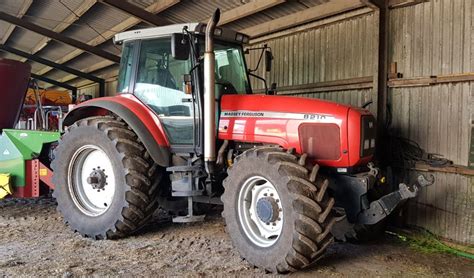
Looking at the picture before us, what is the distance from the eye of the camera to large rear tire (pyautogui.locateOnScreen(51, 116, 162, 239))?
442cm

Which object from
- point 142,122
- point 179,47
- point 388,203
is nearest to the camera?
point 388,203

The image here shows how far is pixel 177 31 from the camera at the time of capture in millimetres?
4438

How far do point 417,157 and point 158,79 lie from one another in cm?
312

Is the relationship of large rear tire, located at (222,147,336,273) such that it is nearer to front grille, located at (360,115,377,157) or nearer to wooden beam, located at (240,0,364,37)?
front grille, located at (360,115,377,157)

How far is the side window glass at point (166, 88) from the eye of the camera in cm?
451

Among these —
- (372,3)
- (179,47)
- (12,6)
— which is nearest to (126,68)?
(179,47)

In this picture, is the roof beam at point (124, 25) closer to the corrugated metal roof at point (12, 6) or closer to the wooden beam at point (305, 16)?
the wooden beam at point (305, 16)

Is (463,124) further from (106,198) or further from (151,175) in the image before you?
(106,198)

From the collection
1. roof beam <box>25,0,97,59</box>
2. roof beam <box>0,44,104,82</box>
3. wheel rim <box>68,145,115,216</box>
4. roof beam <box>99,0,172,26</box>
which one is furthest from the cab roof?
roof beam <box>0,44,104,82</box>

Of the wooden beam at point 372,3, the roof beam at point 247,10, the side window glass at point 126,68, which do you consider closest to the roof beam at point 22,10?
the roof beam at point 247,10

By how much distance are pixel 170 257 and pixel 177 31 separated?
2.26 m

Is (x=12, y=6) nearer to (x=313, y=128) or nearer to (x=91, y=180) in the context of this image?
(x=91, y=180)

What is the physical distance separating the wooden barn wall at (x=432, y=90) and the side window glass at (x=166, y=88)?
8.23 feet

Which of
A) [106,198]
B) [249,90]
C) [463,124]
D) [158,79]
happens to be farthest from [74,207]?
[463,124]
